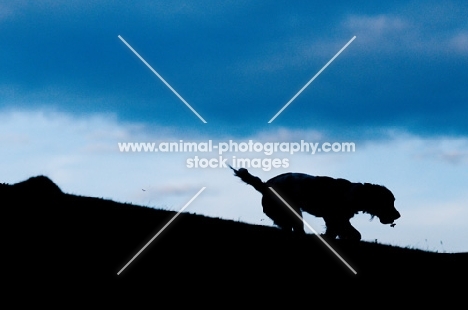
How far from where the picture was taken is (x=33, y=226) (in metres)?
9.56

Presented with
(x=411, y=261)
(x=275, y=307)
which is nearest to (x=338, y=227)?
(x=411, y=261)

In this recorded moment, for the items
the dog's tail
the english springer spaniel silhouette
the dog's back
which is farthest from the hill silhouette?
the dog's tail

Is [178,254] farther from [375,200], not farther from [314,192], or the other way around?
[375,200]

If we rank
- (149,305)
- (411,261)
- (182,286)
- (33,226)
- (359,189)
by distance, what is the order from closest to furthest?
(149,305)
(182,286)
(33,226)
(411,261)
(359,189)

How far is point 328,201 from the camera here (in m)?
13.4

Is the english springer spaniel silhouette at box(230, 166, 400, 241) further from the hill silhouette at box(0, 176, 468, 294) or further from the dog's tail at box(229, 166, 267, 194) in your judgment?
the hill silhouette at box(0, 176, 468, 294)

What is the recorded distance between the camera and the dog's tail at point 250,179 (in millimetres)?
13711

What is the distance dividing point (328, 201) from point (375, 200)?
3.61 ft

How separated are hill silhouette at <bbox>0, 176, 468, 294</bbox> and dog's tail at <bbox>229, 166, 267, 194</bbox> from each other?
1.48 m

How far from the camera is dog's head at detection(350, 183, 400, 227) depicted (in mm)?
13070

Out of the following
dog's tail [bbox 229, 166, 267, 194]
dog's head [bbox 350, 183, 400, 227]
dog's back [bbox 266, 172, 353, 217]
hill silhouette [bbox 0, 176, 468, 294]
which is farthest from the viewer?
dog's tail [bbox 229, 166, 267, 194]

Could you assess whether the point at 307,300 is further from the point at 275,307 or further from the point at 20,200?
the point at 20,200

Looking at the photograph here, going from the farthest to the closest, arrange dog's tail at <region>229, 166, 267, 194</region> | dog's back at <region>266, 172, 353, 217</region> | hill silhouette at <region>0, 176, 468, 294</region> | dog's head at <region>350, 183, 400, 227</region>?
1. dog's tail at <region>229, 166, 267, 194</region>
2. dog's back at <region>266, 172, 353, 217</region>
3. dog's head at <region>350, 183, 400, 227</region>
4. hill silhouette at <region>0, 176, 468, 294</region>

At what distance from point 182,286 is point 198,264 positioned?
41.2 inches
